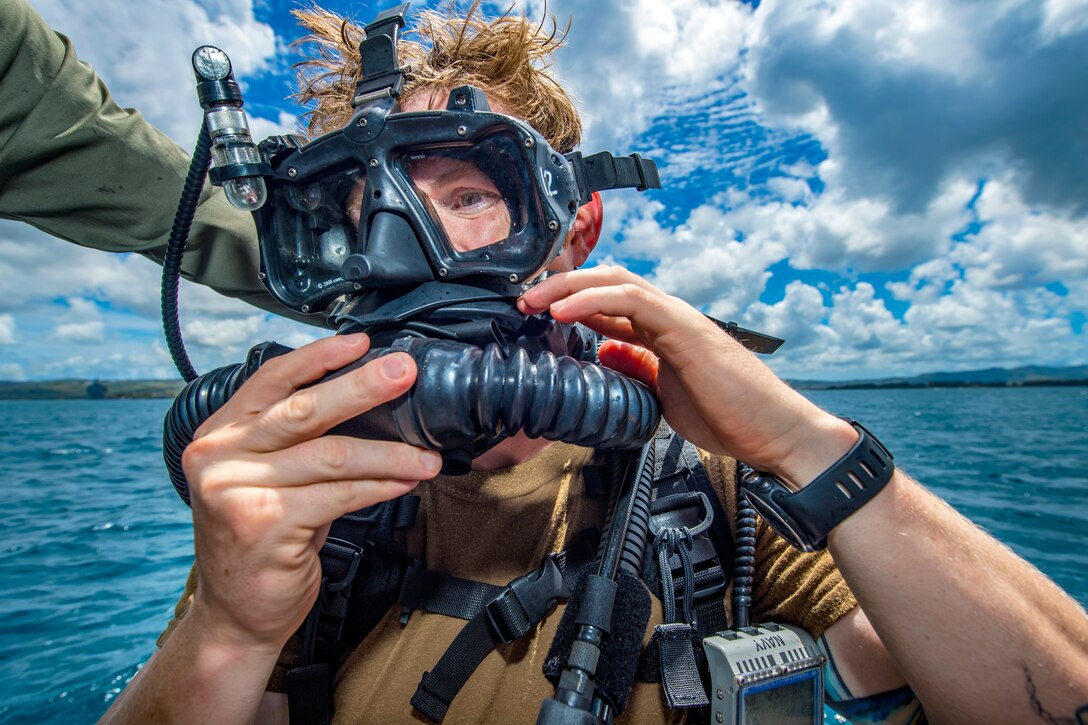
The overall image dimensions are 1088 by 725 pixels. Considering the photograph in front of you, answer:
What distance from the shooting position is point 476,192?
64.2 inches

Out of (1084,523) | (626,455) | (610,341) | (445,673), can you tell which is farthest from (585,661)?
(1084,523)

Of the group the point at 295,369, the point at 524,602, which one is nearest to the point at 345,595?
the point at 524,602

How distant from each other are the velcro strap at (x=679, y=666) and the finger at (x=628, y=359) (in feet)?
2.15

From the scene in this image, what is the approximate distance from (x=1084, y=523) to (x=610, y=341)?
32.5ft

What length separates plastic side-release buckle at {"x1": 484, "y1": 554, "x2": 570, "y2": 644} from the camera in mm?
1405

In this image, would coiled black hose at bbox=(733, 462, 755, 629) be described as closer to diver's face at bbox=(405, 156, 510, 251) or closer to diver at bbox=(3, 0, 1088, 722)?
diver at bbox=(3, 0, 1088, 722)

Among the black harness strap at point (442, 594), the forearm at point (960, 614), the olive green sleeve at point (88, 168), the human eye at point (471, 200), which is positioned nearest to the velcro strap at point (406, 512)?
the black harness strap at point (442, 594)

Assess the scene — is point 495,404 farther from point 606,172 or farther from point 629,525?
point 606,172

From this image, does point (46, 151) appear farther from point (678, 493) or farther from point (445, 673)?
point (678, 493)

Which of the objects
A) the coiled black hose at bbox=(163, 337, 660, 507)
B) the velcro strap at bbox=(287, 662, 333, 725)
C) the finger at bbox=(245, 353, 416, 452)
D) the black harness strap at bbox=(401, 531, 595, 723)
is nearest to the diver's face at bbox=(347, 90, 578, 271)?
the coiled black hose at bbox=(163, 337, 660, 507)

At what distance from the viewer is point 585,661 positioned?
3.99ft

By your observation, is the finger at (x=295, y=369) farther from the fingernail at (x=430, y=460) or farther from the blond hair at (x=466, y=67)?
the blond hair at (x=466, y=67)

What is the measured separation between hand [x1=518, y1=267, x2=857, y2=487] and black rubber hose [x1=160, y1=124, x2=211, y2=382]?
3.33 ft

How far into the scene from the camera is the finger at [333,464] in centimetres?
103
